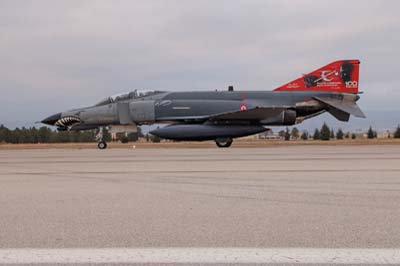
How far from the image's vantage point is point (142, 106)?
2181 cm

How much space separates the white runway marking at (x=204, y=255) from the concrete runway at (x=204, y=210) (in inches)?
5.4

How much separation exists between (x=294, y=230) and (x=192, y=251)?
1130mm

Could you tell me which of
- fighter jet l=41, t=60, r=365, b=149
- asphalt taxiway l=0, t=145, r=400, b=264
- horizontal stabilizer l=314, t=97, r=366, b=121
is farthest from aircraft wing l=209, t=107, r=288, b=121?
asphalt taxiway l=0, t=145, r=400, b=264

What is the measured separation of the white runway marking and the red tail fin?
767 inches

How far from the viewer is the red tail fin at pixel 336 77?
21984 millimetres

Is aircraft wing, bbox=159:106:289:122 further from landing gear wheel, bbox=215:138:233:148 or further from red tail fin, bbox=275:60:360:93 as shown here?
red tail fin, bbox=275:60:360:93

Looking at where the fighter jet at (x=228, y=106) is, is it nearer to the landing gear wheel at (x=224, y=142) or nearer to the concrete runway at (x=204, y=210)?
the landing gear wheel at (x=224, y=142)

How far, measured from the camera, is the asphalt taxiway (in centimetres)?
391

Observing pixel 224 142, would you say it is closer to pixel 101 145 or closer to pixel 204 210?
pixel 101 145

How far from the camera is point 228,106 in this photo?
849 inches

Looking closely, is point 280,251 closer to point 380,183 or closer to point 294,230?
point 294,230

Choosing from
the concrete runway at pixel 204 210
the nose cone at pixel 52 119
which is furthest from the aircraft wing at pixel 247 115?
the concrete runway at pixel 204 210

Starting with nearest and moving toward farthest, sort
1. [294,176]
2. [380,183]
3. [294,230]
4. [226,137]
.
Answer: [294,230], [380,183], [294,176], [226,137]

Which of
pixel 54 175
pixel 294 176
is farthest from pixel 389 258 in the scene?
pixel 54 175
